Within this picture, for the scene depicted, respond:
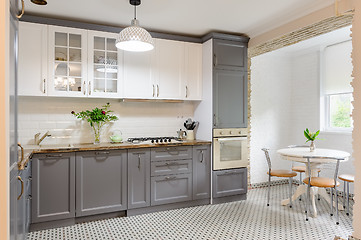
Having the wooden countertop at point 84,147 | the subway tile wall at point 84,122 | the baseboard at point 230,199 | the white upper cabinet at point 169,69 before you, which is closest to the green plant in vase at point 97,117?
the subway tile wall at point 84,122

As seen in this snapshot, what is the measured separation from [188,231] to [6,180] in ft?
7.36

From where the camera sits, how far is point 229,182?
422 cm

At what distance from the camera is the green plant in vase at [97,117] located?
3732mm

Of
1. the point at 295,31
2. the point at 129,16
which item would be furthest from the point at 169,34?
Answer: the point at 295,31

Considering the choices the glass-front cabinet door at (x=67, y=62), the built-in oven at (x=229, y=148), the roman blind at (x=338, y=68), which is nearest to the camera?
the glass-front cabinet door at (x=67, y=62)

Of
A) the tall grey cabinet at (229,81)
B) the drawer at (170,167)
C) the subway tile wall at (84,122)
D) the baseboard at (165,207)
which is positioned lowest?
the baseboard at (165,207)

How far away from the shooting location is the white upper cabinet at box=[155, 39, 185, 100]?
406 cm

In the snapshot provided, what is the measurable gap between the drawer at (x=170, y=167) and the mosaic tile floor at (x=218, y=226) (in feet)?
1.89

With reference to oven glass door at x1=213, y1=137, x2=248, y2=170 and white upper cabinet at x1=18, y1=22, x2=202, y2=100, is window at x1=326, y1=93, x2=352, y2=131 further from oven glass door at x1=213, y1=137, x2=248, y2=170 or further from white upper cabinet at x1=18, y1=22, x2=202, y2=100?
white upper cabinet at x1=18, y1=22, x2=202, y2=100

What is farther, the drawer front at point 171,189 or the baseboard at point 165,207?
the drawer front at point 171,189

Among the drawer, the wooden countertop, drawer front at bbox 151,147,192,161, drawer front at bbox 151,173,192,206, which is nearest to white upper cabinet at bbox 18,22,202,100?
the wooden countertop

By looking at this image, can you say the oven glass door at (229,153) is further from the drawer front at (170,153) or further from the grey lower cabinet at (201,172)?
the drawer front at (170,153)

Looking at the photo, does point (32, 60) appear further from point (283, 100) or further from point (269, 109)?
point (283, 100)

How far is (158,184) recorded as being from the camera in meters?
3.76
